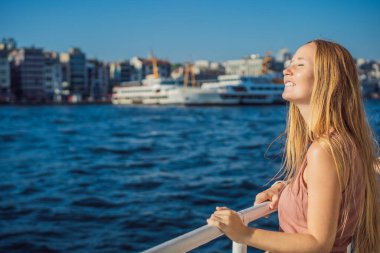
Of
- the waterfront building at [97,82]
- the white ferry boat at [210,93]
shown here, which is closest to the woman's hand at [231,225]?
the white ferry boat at [210,93]

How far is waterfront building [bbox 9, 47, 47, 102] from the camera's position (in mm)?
71375

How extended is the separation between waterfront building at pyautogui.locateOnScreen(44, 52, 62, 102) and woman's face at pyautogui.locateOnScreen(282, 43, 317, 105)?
243ft

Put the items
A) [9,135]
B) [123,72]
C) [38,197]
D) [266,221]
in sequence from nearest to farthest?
[266,221]
[38,197]
[9,135]
[123,72]

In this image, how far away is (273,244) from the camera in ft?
3.65

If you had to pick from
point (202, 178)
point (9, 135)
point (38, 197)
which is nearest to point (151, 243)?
point (38, 197)

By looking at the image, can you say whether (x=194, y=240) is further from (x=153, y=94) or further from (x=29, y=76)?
(x=29, y=76)

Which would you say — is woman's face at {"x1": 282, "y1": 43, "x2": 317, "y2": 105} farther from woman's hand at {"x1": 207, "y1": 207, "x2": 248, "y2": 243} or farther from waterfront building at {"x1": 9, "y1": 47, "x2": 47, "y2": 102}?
waterfront building at {"x1": 9, "y1": 47, "x2": 47, "y2": 102}

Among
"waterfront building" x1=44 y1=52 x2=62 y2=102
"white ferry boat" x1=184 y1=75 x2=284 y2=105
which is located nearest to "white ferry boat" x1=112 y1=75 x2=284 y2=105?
"white ferry boat" x1=184 y1=75 x2=284 y2=105

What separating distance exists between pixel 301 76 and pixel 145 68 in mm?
91912

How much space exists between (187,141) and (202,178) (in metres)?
9.14

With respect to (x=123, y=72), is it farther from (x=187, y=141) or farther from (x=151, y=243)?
(x=151, y=243)

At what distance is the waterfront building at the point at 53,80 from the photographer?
240 ft

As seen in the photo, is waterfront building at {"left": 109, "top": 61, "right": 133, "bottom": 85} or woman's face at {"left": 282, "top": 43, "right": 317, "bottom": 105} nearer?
woman's face at {"left": 282, "top": 43, "right": 317, "bottom": 105}

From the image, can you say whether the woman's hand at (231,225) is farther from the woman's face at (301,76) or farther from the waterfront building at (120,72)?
the waterfront building at (120,72)
